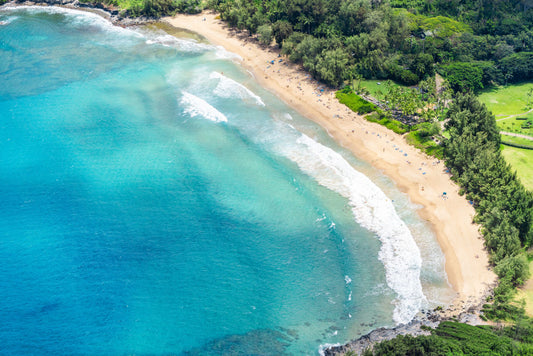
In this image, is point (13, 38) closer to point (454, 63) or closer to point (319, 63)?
point (319, 63)

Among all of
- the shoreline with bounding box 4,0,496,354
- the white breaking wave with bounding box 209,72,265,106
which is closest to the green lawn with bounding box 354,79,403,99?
the shoreline with bounding box 4,0,496,354

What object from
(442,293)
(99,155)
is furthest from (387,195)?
(99,155)

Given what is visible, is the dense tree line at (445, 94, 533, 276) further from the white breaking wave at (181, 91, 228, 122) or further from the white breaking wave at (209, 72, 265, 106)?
the white breaking wave at (181, 91, 228, 122)

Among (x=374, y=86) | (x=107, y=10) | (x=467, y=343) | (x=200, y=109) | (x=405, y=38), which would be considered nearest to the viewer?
(x=467, y=343)

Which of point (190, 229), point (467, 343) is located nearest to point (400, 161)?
point (467, 343)

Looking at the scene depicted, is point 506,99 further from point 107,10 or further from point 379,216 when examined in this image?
point 107,10

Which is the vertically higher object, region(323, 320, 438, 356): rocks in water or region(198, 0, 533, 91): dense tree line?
region(198, 0, 533, 91): dense tree line

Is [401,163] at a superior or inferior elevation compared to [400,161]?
inferior
